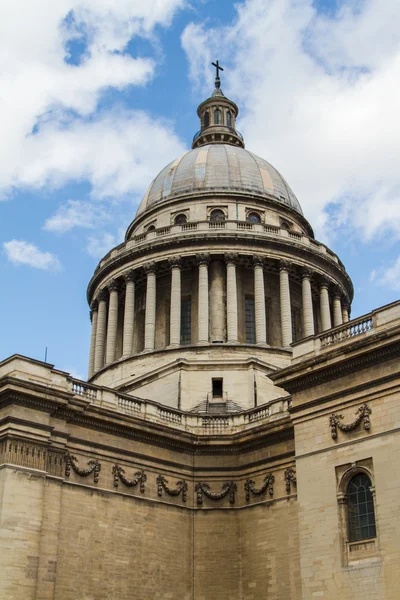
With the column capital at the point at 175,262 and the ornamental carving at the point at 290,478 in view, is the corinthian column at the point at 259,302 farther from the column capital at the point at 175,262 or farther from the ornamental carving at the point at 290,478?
the ornamental carving at the point at 290,478

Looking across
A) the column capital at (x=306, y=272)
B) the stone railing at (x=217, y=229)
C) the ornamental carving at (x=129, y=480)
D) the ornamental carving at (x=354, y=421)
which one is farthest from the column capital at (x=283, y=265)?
the ornamental carving at (x=354, y=421)

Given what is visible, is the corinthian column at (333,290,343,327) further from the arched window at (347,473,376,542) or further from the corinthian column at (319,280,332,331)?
the arched window at (347,473,376,542)

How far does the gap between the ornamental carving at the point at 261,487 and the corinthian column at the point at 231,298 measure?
10855 millimetres

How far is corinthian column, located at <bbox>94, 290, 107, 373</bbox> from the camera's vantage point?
5000 cm

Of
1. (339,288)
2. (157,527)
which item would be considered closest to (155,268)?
(339,288)

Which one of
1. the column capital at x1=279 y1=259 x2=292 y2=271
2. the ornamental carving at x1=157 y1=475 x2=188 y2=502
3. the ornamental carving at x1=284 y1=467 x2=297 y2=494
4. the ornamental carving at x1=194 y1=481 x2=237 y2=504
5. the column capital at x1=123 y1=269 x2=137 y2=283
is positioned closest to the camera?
the ornamental carving at x1=284 y1=467 x2=297 y2=494

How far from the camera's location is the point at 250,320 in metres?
47.7

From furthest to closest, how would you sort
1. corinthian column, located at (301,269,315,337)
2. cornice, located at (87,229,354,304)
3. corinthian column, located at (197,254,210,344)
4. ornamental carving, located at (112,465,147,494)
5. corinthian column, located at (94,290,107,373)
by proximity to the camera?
corinthian column, located at (94,290,107,373)
cornice, located at (87,229,354,304)
corinthian column, located at (301,269,315,337)
corinthian column, located at (197,254,210,344)
ornamental carving, located at (112,465,147,494)

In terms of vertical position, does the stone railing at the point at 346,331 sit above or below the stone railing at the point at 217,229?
below

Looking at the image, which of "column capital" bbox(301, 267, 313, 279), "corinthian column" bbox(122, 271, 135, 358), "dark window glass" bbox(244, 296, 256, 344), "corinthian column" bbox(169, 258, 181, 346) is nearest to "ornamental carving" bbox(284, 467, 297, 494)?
"corinthian column" bbox(169, 258, 181, 346)

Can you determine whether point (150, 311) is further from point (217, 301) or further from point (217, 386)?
point (217, 386)

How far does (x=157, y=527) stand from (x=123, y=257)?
798 inches

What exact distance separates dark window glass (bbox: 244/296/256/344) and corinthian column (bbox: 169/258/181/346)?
4.08m

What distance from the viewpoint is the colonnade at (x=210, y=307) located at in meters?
45.9
